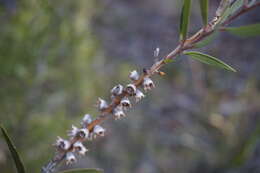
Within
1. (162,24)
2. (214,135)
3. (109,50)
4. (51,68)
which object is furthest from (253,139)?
(162,24)

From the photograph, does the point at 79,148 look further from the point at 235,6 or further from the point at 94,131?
the point at 235,6

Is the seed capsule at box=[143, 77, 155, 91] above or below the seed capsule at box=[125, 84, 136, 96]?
below

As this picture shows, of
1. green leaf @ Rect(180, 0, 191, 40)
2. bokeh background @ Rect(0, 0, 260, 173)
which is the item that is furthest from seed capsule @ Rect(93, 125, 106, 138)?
bokeh background @ Rect(0, 0, 260, 173)

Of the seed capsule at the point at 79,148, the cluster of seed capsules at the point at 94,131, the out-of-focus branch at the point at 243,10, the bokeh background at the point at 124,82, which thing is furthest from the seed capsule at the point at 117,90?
the bokeh background at the point at 124,82

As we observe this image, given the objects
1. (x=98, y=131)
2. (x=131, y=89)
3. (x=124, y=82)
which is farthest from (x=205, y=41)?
(x=124, y=82)

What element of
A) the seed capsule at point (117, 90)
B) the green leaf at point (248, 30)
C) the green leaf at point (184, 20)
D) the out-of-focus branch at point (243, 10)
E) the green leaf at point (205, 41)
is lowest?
Answer: the green leaf at point (248, 30)

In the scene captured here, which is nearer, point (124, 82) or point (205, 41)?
point (205, 41)

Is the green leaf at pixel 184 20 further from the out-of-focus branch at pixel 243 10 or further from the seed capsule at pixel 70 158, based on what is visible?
the seed capsule at pixel 70 158

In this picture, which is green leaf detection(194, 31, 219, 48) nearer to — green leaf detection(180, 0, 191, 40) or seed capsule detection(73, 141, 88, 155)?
green leaf detection(180, 0, 191, 40)
